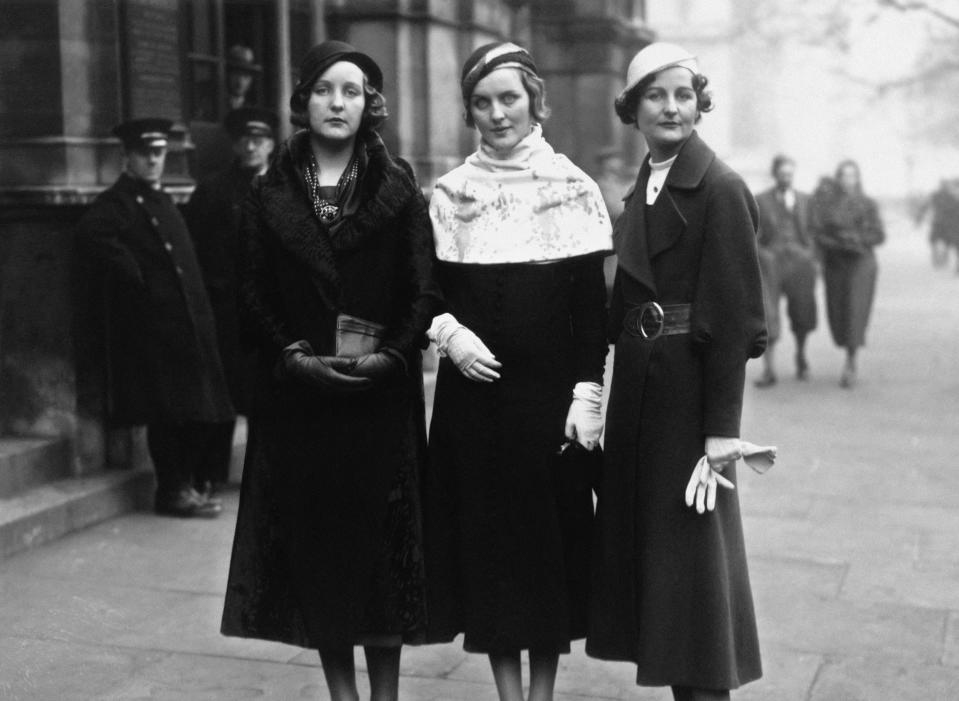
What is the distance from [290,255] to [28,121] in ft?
12.5

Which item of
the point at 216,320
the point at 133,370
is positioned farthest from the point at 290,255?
the point at 216,320

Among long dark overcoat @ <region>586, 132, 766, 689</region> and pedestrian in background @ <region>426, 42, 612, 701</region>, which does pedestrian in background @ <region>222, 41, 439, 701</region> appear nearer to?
pedestrian in background @ <region>426, 42, 612, 701</region>

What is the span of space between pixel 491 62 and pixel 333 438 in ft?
3.56

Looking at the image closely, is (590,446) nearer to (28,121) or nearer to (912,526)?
(912,526)

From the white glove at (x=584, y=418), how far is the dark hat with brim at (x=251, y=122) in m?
4.25

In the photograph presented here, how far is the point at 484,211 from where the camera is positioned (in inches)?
158

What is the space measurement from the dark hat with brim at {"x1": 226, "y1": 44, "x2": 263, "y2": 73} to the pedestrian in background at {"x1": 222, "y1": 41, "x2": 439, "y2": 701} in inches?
229

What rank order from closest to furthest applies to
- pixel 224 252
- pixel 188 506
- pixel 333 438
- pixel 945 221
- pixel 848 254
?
pixel 333 438 < pixel 188 506 < pixel 224 252 < pixel 848 254 < pixel 945 221

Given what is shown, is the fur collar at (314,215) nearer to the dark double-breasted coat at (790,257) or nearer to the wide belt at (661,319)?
the wide belt at (661,319)

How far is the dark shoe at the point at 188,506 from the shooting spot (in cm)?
735

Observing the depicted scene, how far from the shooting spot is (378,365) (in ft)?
12.9

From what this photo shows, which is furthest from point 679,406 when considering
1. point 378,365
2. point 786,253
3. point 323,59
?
point 786,253

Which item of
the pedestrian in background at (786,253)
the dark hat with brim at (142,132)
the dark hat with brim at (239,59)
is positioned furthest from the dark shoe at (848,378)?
the dark hat with brim at (142,132)

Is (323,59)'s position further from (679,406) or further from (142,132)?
(142,132)
